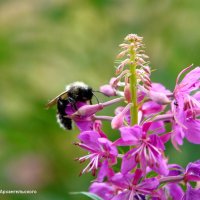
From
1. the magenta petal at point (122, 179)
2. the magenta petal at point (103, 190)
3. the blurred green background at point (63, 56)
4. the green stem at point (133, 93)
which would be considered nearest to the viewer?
the magenta petal at point (122, 179)

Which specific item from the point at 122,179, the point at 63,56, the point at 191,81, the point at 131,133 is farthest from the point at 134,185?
the point at 63,56

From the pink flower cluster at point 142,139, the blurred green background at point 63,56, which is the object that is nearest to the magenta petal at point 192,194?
the pink flower cluster at point 142,139

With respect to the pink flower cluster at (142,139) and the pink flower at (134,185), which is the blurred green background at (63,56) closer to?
the pink flower cluster at (142,139)

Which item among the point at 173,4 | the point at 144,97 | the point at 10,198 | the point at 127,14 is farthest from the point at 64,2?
the point at 144,97

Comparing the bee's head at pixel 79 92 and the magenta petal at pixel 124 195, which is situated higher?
the bee's head at pixel 79 92

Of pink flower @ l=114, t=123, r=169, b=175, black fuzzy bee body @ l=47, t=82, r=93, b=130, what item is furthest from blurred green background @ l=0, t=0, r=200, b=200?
pink flower @ l=114, t=123, r=169, b=175

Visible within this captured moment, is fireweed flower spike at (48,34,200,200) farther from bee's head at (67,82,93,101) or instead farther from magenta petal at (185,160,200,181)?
bee's head at (67,82,93,101)
